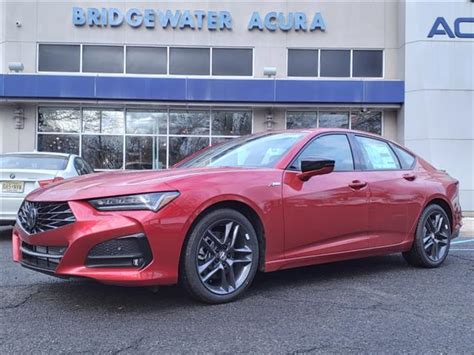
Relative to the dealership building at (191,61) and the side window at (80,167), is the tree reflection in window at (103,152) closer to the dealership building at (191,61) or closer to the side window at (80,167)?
the dealership building at (191,61)

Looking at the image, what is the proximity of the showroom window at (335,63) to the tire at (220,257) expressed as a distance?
1324 centimetres

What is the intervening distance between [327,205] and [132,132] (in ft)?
41.9

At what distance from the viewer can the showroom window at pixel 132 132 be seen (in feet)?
53.8

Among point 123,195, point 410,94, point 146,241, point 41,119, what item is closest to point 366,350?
point 146,241

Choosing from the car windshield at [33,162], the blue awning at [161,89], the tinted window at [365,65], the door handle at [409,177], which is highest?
the tinted window at [365,65]

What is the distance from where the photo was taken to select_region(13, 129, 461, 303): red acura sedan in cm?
357

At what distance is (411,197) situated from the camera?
5379 millimetres

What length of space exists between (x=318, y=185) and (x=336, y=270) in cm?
134

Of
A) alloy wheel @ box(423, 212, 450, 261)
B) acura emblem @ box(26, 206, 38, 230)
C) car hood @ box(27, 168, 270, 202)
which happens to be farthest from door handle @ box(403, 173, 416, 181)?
acura emblem @ box(26, 206, 38, 230)

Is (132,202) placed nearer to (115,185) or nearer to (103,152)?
(115,185)

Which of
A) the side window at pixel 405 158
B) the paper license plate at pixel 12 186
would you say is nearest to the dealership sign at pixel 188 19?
the paper license plate at pixel 12 186

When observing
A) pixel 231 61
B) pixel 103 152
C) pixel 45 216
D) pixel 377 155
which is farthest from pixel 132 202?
pixel 231 61

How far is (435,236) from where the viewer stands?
573 centimetres

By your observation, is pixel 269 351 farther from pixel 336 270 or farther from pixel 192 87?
pixel 192 87
